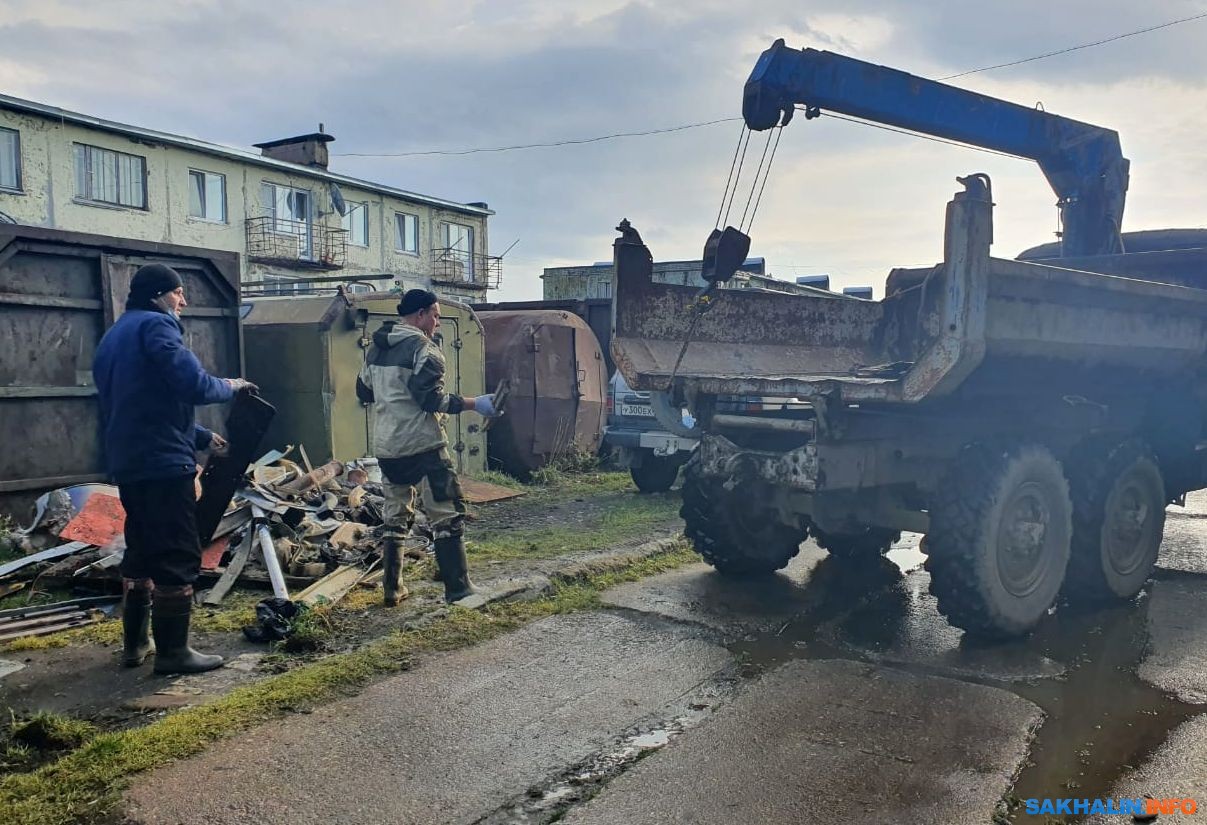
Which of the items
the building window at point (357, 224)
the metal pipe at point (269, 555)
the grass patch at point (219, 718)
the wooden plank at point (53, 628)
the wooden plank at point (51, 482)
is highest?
the building window at point (357, 224)

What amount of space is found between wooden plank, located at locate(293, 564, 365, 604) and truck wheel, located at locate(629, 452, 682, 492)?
14.5ft

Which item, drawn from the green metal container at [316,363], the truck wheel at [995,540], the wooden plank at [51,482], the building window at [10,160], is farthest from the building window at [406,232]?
the truck wheel at [995,540]

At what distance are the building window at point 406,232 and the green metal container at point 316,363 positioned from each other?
2408 centimetres

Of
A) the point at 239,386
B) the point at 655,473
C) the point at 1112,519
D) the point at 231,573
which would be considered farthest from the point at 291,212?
the point at 1112,519

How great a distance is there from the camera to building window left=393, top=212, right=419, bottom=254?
108ft

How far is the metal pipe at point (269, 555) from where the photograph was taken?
5.29 meters

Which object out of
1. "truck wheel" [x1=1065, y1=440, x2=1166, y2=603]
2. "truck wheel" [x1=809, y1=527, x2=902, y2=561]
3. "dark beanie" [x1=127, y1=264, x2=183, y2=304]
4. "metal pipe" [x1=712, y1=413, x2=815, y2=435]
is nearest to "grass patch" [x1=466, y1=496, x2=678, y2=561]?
"truck wheel" [x1=809, y1=527, x2=902, y2=561]

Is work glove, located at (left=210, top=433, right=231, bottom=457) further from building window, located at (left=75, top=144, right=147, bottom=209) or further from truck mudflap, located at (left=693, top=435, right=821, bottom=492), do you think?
building window, located at (left=75, top=144, right=147, bottom=209)

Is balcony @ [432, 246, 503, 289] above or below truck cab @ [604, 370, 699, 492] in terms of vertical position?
above

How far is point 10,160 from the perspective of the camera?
21438mm

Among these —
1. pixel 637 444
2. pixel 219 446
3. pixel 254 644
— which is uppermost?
pixel 219 446

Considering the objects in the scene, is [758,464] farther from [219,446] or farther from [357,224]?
[357,224]

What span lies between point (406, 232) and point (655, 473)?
25.8 meters

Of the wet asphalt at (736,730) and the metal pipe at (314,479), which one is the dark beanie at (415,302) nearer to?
the wet asphalt at (736,730)
